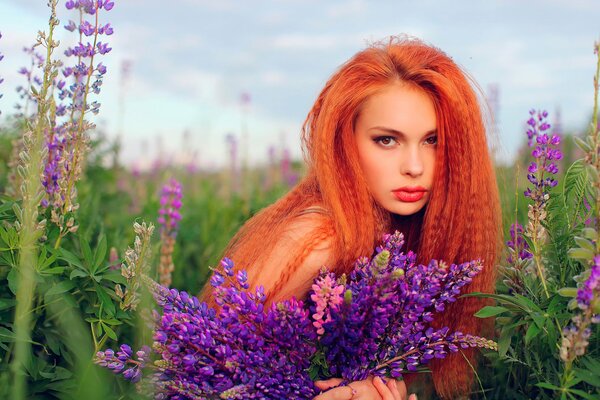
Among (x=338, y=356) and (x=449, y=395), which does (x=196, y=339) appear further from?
(x=449, y=395)

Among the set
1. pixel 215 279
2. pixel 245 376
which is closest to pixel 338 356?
pixel 245 376

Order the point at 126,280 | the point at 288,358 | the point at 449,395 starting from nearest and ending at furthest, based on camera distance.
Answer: the point at 288,358 < the point at 126,280 < the point at 449,395

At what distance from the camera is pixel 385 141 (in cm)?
257

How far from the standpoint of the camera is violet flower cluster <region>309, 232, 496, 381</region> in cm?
188

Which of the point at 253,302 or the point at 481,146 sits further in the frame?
the point at 481,146

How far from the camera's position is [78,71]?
2.35 metres

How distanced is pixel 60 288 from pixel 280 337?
0.70 metres

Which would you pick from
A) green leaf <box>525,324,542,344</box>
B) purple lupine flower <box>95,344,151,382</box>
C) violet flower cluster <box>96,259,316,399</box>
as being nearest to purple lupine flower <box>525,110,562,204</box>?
green leaf <box>525,324,542,344</box>

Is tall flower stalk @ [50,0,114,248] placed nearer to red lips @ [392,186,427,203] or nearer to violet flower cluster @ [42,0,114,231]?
violet flower cluster @ [42,0,114,231]

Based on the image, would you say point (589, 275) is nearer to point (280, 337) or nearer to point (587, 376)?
point (587, 376)

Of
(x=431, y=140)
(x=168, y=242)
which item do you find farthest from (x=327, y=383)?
(x=168, y=242)

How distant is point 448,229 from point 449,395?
2.13ft

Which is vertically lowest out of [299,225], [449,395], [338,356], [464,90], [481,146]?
[449,395]

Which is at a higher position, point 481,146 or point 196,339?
point 481,146
